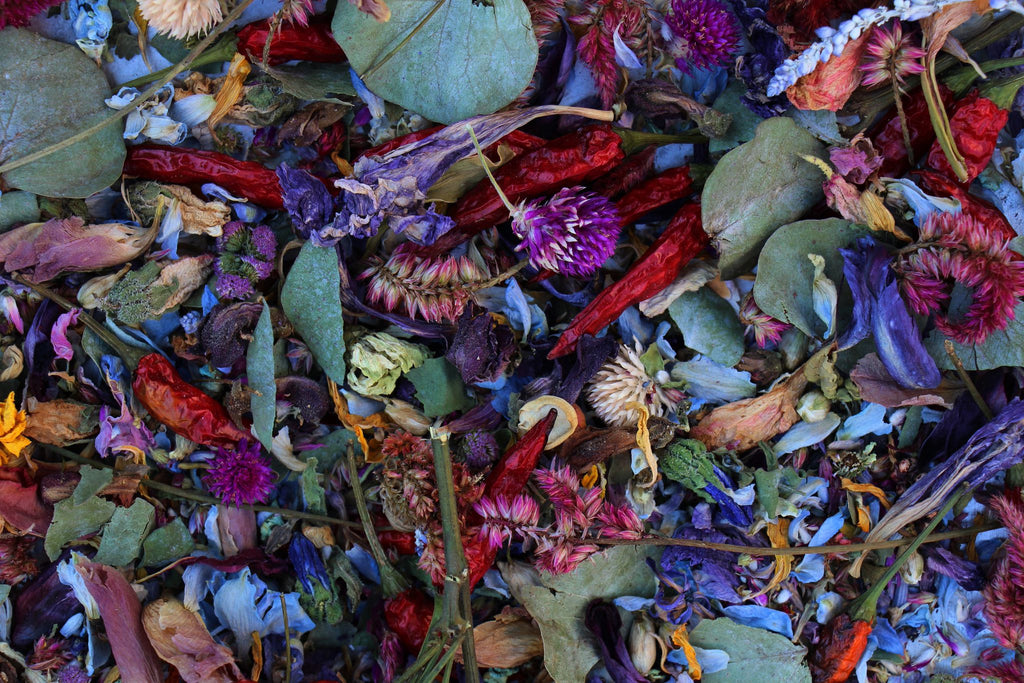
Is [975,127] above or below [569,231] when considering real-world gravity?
above

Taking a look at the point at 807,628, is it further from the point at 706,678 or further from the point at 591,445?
the point at 591,445

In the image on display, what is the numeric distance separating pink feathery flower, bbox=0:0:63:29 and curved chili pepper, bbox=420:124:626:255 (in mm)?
767

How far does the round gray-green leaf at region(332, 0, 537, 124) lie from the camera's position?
1.26m

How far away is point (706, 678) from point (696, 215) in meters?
0.88

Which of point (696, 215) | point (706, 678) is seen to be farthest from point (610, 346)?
point (706, 678)

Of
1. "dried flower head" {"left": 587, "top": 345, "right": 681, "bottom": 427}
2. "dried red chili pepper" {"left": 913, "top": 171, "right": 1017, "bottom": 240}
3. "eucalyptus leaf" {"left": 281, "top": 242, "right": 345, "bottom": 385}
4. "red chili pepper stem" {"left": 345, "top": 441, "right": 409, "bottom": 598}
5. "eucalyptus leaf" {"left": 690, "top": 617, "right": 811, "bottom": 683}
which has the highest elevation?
"dried red chili pepper" {"left": 913, "top": 171, "right": 1017, "bottom": 240}

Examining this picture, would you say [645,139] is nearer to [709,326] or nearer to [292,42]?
[709,326]

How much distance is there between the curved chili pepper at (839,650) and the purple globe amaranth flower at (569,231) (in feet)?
2.74

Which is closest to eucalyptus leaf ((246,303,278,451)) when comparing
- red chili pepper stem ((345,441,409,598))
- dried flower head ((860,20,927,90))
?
red chili pepper stem ((345,441,409,598))

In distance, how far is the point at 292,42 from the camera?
51.8 inches

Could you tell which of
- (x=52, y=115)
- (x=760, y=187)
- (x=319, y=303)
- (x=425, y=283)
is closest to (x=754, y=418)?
(x=760, y=187)

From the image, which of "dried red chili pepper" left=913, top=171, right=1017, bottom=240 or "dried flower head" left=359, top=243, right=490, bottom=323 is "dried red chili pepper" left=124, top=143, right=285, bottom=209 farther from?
"dried red chili pepper" left=913, top=171, right=1017, bottom=240

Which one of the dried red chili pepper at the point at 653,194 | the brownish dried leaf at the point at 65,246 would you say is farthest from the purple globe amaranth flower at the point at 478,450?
the brownish dried leaf at the point at 65,246

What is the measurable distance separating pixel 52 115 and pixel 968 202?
1616 mm
